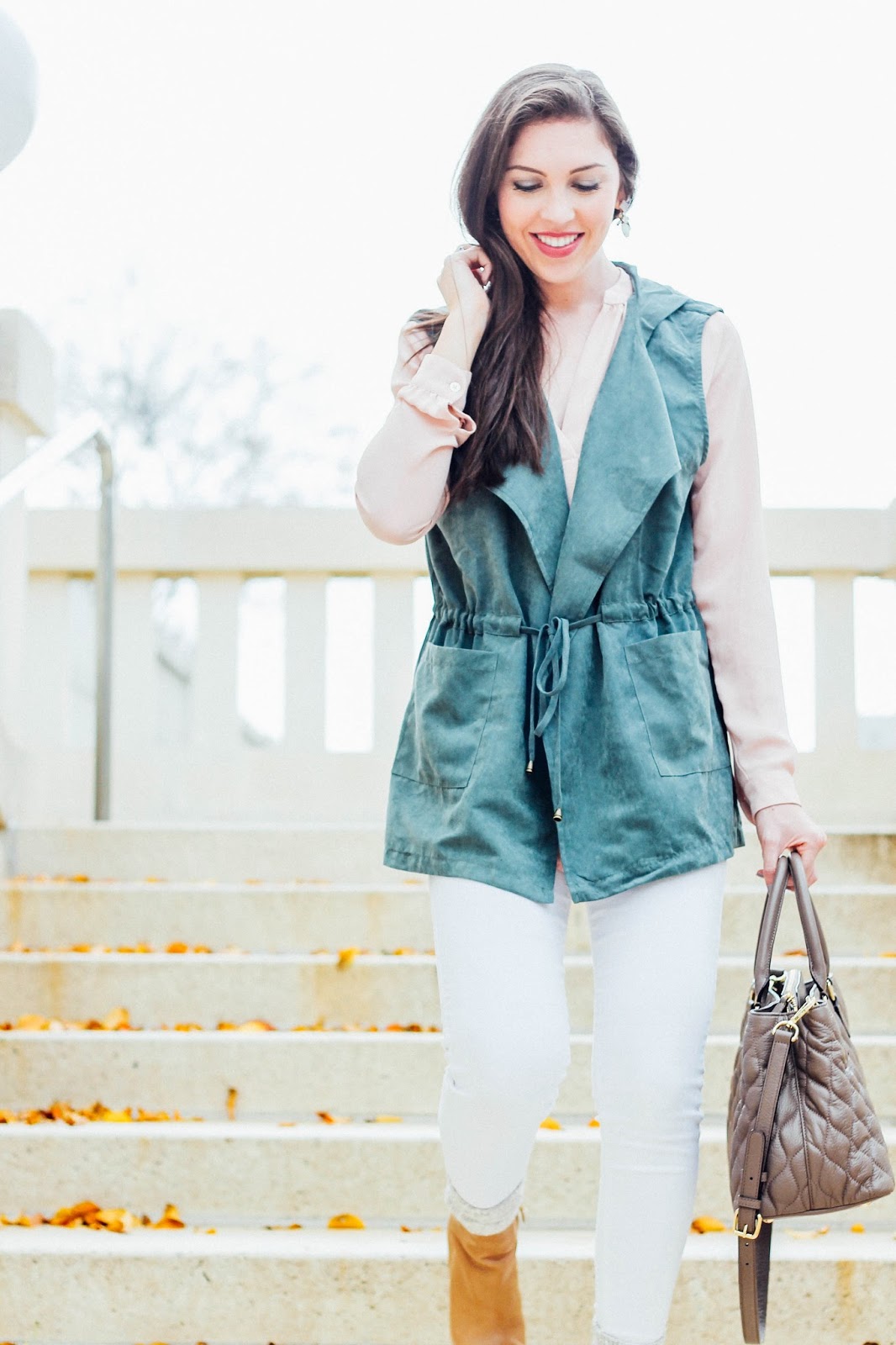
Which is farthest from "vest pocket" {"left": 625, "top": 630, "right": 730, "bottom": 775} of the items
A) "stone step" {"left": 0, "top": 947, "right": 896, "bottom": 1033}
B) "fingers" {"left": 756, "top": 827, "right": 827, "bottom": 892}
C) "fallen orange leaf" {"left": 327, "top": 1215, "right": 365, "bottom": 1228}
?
"stone step" {"left": 0, "top": 947, "right": 896, "bottom": 1033}

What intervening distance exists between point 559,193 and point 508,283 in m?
0.13

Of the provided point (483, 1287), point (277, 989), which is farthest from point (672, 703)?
point (277, 989)

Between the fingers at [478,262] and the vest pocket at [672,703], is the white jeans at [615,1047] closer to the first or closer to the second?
the vest pocket at [672,703]

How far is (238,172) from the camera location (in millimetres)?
11547

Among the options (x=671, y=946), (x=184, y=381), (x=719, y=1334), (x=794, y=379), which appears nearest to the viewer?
(x=671, y=946)

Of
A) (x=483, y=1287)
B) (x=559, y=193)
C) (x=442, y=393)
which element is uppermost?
(x=559, y=193)

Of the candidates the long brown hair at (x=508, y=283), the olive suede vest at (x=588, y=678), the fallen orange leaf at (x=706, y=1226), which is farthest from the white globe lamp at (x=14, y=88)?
the fallen orange leaf at (x=706, y=1226)

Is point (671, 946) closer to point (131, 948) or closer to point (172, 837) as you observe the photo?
point (131, 948)

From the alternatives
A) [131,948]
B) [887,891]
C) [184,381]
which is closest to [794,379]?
[184,381]

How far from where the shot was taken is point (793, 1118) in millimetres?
1331

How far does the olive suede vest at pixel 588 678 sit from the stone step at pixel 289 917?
1.49 m

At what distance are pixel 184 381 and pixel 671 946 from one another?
10.5m

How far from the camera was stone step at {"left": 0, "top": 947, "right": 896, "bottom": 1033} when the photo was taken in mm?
2686

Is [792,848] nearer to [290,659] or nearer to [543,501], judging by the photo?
[543,501]
